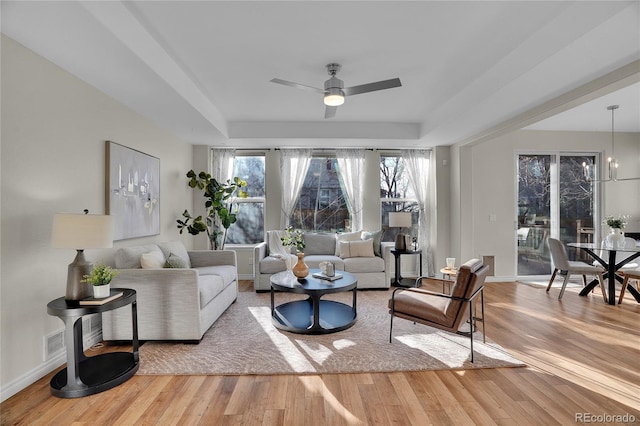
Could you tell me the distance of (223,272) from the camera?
4.17 metres

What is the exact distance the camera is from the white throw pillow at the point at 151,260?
11.2ft

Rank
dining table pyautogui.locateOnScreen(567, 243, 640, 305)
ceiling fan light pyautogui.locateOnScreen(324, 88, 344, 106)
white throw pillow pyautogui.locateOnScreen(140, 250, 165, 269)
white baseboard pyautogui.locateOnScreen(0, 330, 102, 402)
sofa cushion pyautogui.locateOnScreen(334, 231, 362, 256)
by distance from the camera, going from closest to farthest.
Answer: white baseboard pyautogui.locateOnScreen(0, 330, 102, 402), ceiling fan light pyautogui.locateOnScreen(324, 88, 344, 106), white throw pillow pyautogui.locateOnScreen(140, 250, 165, 269), dining table pyautogui.locateOnScreen(567, 243, 640, 305), sofa cushion pyautogui.locateOnScreen(334, 231, 362, 256)

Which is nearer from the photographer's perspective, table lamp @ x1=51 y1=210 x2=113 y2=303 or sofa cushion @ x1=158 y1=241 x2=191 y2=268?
table lamp @ x1=51 y1=210 x2=113 y2=303

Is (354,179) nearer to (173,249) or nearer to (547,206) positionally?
(173,249)

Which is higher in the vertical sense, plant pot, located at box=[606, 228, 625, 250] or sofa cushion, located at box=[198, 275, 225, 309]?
plant pot, located at box=[606, 228, 625, 250]

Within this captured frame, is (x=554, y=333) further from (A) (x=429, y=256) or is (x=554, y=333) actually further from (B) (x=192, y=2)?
(B) (x=192, y=2)

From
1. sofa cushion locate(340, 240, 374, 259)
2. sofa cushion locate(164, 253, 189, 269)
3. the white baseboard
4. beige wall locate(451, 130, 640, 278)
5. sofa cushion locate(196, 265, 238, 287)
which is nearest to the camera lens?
the white baseboard

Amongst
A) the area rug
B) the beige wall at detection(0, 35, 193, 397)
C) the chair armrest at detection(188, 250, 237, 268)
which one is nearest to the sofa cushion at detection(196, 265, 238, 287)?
the chair armrest at detection(188, 250, 237, 268)

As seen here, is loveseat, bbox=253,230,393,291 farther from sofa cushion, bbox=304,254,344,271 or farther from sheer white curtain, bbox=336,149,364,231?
sheer white curtain, bbox=336,149,364,231

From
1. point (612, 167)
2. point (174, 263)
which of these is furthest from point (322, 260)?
point (612, 167)

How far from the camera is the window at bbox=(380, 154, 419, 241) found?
6.39 metres

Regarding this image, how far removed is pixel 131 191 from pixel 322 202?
11.0ft

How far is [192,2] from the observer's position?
2.33 m

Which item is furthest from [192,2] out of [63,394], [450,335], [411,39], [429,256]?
[429,256]
